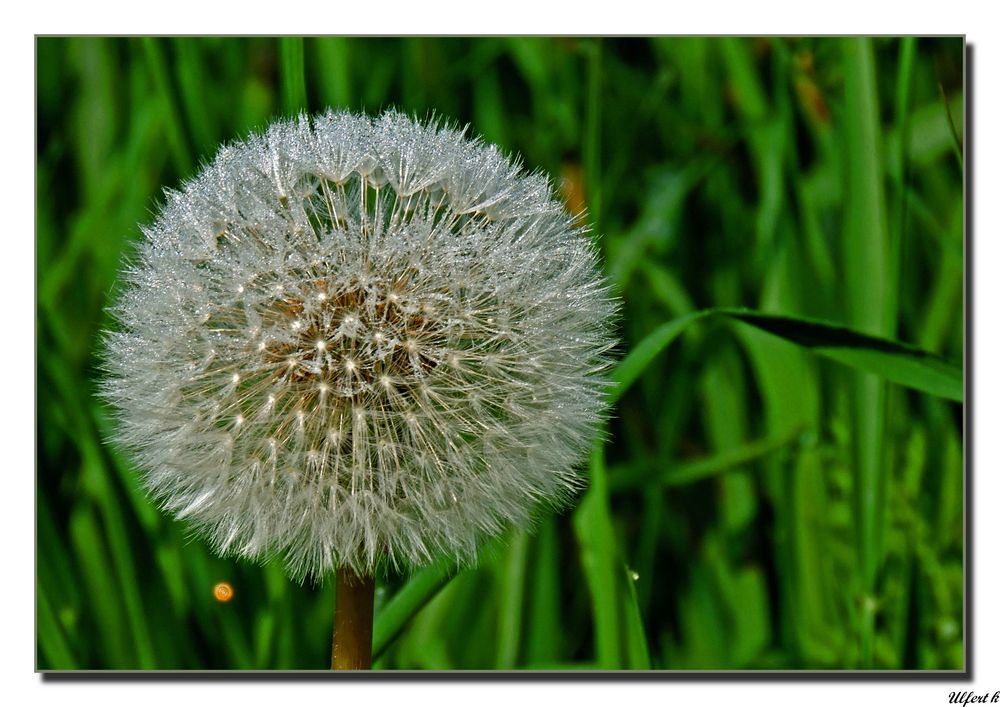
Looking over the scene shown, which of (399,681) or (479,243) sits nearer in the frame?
(479,243)

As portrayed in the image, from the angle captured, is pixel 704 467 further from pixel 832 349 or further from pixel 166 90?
pixel 166 90

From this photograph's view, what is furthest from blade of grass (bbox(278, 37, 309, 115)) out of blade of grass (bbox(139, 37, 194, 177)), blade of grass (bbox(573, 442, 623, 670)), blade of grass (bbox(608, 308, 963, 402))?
blade of grass (bbox(573, 442, 623, 670))

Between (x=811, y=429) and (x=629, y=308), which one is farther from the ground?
(x=629, y=308)

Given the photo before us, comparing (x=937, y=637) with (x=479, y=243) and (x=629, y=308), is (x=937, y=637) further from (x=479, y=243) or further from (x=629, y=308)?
(x=479, y=243)

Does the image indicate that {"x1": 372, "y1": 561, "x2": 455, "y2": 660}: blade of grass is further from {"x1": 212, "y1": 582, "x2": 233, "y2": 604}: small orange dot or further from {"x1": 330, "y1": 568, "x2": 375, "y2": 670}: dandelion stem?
{"x1": 212, "y1": 582, "x2": 233, "y2": 604}: small orange dot

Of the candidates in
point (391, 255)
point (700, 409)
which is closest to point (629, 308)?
point (700, 409)

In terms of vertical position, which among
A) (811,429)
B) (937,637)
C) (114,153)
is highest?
(114,153)

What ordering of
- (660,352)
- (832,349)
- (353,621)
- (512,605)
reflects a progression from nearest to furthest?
(353,621), (832,349), (512,605), (660,352)

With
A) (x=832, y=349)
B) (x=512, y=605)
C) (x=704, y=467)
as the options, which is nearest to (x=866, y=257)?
(x=832, y=349)
